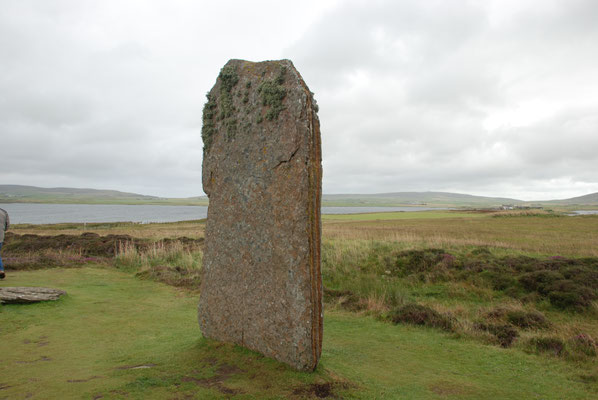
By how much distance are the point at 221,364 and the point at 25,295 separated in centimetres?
564

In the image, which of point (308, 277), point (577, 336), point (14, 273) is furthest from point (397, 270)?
point (14, 273)

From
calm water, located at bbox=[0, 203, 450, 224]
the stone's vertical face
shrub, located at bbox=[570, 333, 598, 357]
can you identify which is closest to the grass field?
shrub, located at bbox=[570, 333, 598, 357]

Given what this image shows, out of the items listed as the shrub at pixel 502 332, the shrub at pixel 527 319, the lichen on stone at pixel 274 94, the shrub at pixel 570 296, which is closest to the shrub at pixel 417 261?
the shrub at pixel 570 296

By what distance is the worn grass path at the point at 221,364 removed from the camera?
3914 millimetres

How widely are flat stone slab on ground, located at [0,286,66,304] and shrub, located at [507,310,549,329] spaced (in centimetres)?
997

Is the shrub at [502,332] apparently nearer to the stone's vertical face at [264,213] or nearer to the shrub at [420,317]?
the shrub at [420,317]

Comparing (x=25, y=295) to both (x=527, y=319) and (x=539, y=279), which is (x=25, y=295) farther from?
(x=539, y=279)

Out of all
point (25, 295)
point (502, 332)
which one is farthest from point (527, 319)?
point (25, 295)

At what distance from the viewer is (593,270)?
1058 centimetres

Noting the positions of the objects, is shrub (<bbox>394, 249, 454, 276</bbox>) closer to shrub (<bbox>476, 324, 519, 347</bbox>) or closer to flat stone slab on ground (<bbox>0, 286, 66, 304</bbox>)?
shrub (<bbox>476, 324, 519, 347</bbox>)

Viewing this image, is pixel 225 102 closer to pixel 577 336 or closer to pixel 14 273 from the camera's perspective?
pixel 577 336

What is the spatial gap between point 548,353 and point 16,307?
9.90m

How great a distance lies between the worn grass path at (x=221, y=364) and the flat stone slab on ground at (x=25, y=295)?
0.67ft

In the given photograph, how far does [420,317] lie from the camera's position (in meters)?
7.53
